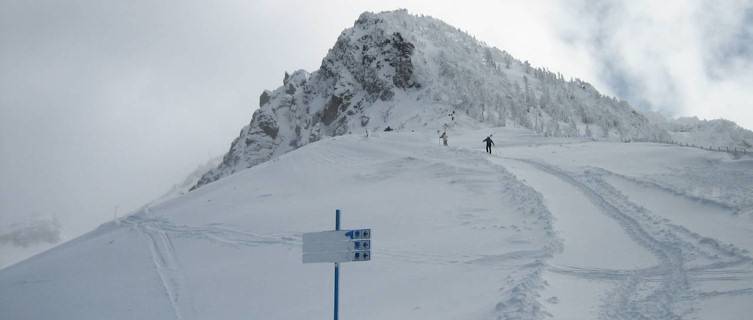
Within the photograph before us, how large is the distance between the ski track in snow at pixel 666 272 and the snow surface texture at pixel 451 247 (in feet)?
0.14

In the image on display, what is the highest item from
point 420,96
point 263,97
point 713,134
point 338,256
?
point 263,97

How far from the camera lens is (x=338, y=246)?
7.67 meters

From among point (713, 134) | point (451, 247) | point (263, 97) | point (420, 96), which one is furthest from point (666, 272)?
point (263, 97)

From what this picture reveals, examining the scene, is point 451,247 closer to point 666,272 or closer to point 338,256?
point 666,272

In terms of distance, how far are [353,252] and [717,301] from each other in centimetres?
601

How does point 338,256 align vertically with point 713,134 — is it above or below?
below

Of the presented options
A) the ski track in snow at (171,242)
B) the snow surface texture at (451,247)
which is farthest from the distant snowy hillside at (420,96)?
the ski track in snow at (171,242)

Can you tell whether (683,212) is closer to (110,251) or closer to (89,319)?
(89,319)

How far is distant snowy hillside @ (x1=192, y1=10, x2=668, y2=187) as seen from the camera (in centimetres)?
4866

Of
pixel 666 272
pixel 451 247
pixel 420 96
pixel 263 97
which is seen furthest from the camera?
pixel 263 97

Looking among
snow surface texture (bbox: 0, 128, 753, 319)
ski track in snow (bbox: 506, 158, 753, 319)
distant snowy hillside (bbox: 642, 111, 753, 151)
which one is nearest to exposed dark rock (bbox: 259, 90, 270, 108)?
distant snowy hillside (bbox: 642, 111, 753, 151)

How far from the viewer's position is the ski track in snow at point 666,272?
839cm

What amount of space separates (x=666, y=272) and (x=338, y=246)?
657 cm

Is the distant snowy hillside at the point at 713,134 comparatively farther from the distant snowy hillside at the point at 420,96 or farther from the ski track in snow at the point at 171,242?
the ski track in snow at the point at 171,242
